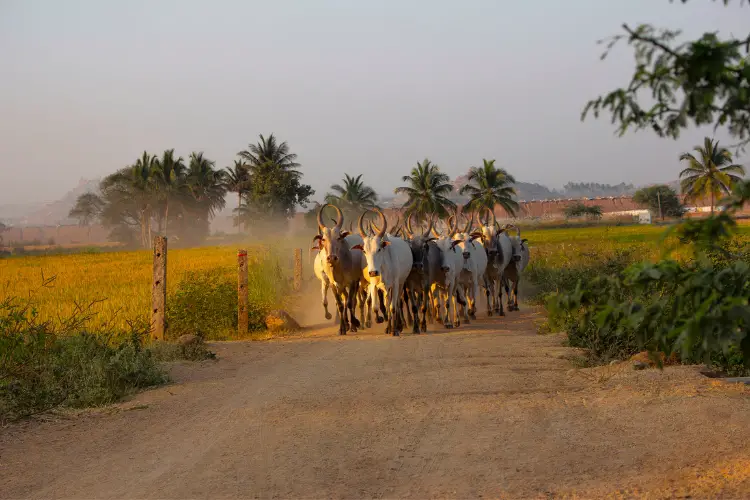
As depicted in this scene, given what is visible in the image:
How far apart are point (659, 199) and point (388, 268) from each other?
6916 centimetres

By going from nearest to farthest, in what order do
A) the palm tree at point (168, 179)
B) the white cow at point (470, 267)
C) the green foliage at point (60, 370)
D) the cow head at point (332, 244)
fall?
the green foliage at point (60, 370) → the cow head at point (332, 244) → the white cow at point (470, 267) → the palm tree at point (168, 179)

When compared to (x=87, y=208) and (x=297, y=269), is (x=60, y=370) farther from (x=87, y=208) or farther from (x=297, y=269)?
(x=87, y=208)

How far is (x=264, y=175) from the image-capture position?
57.3m

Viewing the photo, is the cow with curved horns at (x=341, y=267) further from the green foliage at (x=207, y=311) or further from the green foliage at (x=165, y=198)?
the green foliage at (x=165, y=198)

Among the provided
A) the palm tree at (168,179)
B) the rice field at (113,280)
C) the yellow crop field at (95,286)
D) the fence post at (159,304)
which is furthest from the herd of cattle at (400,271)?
the palm tree at (168,179)

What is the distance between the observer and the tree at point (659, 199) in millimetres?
77750

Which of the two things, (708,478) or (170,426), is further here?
(170,426)

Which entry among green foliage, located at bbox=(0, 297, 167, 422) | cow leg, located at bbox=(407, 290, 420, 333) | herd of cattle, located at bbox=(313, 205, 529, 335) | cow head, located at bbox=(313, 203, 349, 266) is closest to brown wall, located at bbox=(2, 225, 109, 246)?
herd of cattle, located at bbox=(313, 205, 529, 335)

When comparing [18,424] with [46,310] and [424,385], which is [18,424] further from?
[46,310]

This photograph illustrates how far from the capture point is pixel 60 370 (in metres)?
8.56

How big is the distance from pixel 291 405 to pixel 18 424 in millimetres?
2529

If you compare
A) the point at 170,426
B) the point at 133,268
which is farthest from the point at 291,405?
the point at 133,268

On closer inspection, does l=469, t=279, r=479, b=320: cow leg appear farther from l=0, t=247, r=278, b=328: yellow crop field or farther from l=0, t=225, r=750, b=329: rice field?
l=0, t=247, r=278, b=328: yellow crop field

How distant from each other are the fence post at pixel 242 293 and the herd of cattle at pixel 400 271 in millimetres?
1467
